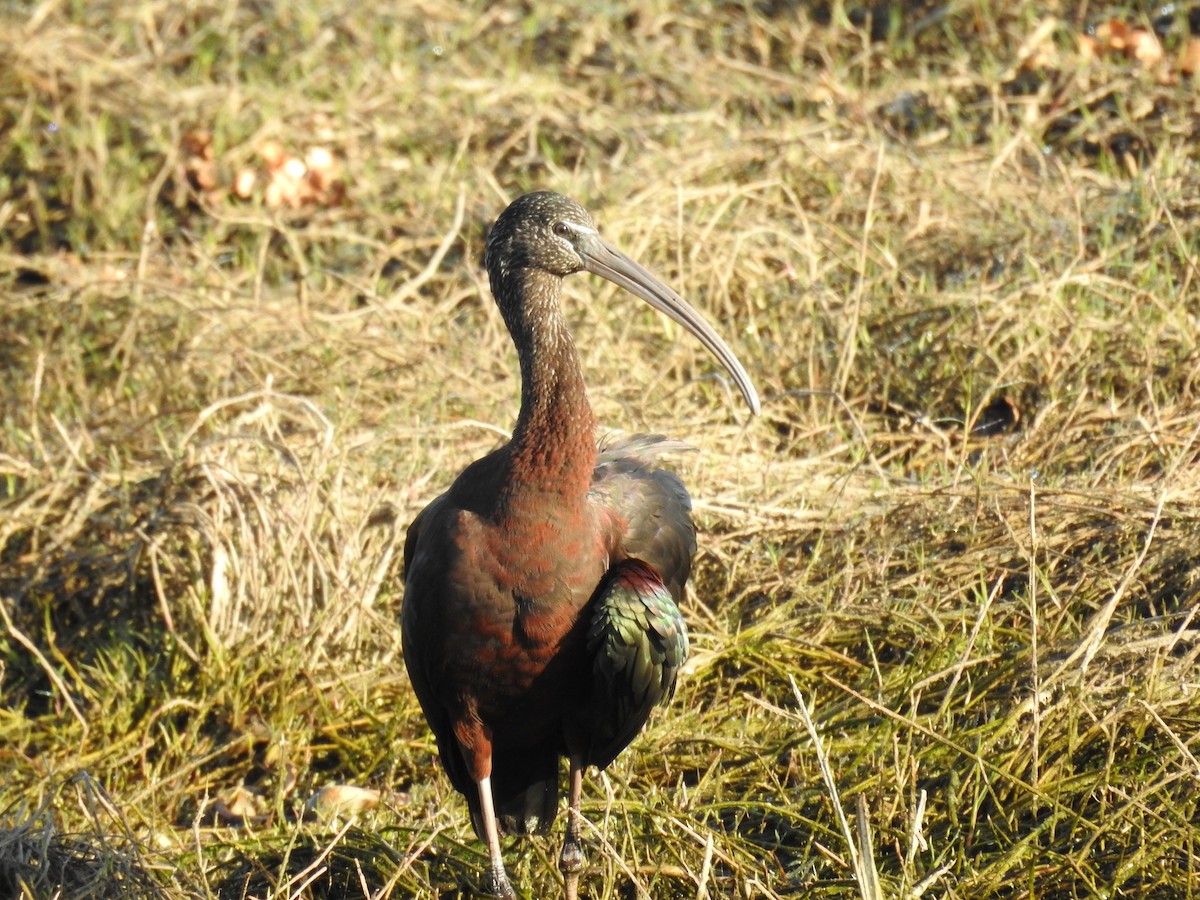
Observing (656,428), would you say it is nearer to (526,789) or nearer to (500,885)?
(526,789)

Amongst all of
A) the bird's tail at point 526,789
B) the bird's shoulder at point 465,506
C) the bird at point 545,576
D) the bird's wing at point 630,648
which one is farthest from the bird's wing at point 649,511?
the bird's tail at point 526,789

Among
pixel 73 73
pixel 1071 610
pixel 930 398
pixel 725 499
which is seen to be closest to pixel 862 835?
pixel 1071 610

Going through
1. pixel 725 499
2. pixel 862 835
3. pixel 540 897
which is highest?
pixel 862 835

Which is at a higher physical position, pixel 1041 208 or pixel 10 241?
pixel 1041 208

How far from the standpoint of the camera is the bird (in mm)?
3369

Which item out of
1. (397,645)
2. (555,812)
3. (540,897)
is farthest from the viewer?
(397,645)

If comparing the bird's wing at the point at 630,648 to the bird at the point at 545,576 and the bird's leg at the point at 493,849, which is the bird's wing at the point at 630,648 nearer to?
the bird at the point at 545,576

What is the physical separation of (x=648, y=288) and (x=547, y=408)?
45 cm

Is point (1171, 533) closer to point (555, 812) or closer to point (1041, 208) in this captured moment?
point (555, 812)

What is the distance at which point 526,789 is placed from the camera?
3.92 m

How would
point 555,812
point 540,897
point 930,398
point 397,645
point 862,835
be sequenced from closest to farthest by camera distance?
point 862,835 < point 540,897 < point 555,812 < point 397,645 < point 930,398

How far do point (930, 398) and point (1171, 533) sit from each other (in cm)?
136

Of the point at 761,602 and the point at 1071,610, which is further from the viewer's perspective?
the point at 761,602

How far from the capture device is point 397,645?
14.9 ft
